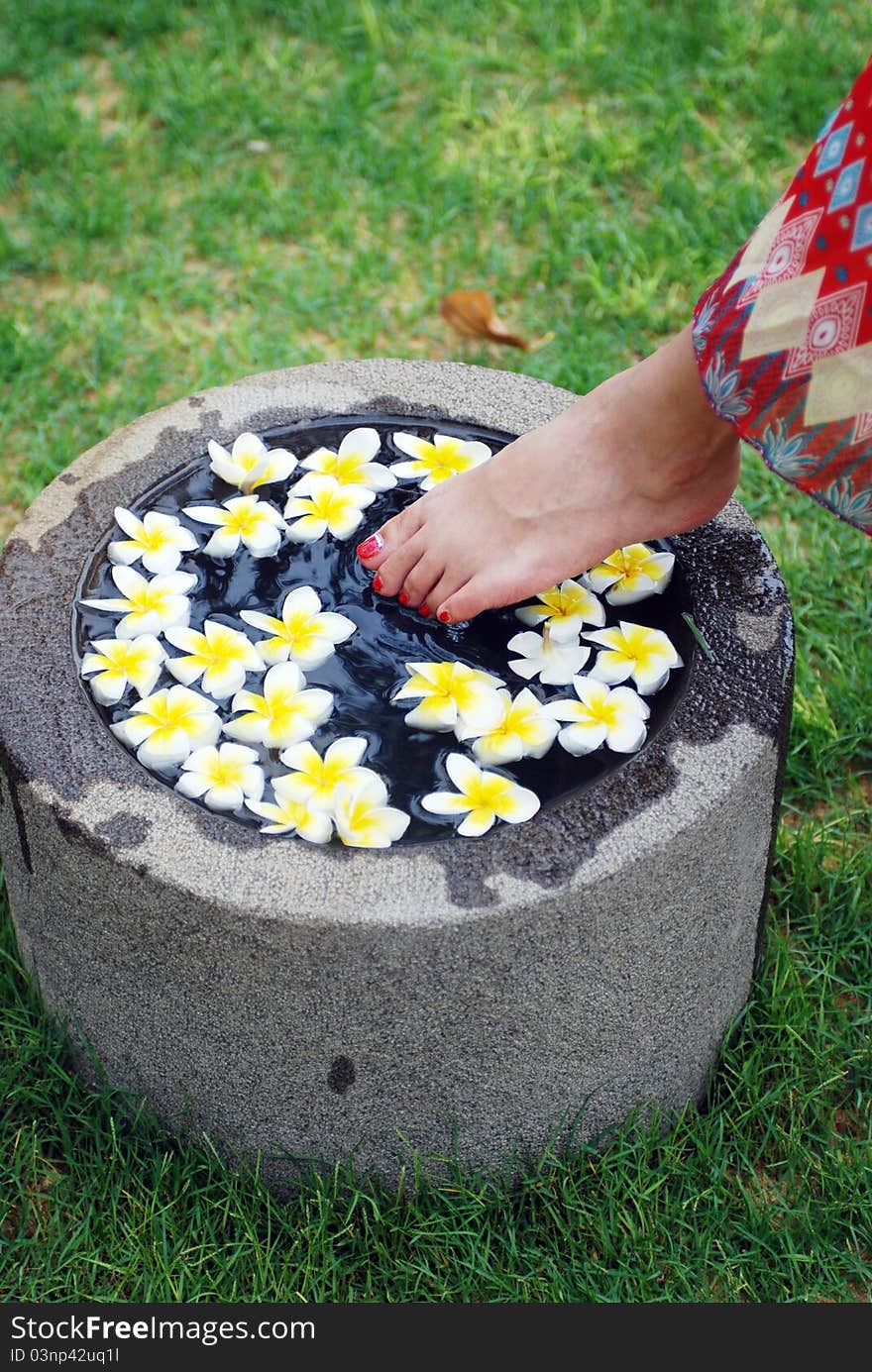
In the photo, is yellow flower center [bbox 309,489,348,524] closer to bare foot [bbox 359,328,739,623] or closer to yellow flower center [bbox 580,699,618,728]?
bare foot [bbox 359,328,739,623]

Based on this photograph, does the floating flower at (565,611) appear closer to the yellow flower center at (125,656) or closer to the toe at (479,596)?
the toe at (479,596)

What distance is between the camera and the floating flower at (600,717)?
5.64 feet

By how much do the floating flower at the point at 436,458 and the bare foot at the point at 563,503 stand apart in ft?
0.48

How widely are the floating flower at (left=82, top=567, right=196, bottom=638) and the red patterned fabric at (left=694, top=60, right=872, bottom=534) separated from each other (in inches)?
30.5

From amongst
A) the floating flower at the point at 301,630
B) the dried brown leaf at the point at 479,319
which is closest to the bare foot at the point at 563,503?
the floating flower at the point at 301,630

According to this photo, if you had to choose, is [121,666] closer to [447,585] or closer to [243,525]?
[243,525]

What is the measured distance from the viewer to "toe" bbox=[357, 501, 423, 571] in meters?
1.94

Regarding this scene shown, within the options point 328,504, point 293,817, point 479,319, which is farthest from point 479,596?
point 479,319

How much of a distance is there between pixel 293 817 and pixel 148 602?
0.43 m

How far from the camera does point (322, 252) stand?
3.47 meters

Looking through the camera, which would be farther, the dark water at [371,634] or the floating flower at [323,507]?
the floating flower at [323,507]

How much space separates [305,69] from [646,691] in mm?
2846

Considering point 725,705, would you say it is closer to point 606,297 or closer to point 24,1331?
point 24,1331

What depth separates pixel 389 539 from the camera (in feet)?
6.40
